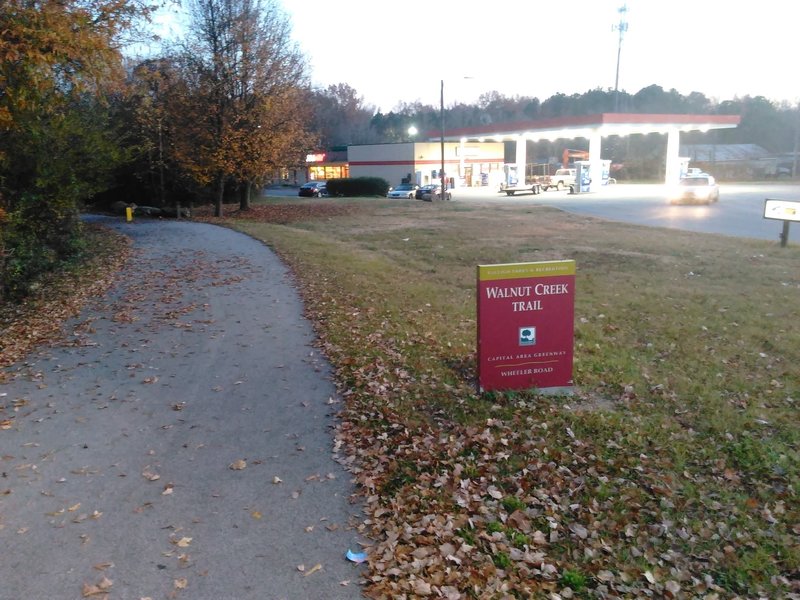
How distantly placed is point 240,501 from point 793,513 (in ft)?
13.1

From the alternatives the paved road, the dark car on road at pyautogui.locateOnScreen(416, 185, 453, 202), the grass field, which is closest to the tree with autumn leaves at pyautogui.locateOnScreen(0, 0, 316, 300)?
the grass field

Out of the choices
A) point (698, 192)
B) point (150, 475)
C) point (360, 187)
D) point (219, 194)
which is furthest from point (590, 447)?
point (360, 187)

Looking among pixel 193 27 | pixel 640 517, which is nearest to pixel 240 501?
pixel 640 517

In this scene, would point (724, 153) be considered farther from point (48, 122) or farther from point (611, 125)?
point (48, 122)

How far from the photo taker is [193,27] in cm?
3148

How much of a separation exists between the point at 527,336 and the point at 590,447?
59.8 inches

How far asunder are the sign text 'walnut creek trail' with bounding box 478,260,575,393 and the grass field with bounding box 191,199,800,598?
0.73ft

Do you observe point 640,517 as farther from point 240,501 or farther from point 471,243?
point 471,243

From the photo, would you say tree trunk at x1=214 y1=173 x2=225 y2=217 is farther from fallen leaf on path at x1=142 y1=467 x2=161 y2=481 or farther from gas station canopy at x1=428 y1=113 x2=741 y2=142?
gas station canopy at x1=428 y1=113 x2=741 y2=142

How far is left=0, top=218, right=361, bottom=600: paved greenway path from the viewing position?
4180 millimetres

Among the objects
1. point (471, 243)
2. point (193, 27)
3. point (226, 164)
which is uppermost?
point (193, 27)

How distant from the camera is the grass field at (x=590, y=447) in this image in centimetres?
432

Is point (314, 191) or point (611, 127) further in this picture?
point (314, 191)

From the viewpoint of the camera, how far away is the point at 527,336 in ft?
23.7
